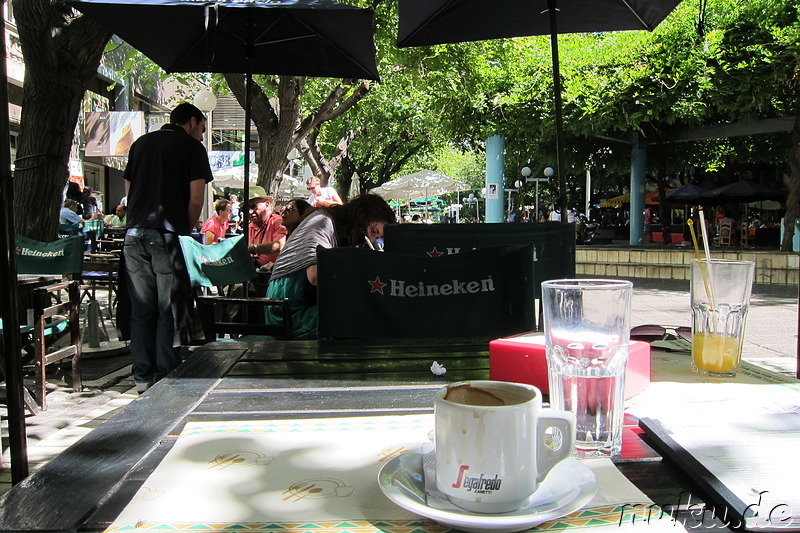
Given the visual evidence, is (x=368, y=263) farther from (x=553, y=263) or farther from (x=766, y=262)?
(x=766, y=262)

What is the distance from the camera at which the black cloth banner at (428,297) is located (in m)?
2.44

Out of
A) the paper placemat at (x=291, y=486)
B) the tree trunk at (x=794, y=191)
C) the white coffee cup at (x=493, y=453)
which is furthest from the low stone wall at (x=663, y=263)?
the white coffee cup at (x=493, y=453)

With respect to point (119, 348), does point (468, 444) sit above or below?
above

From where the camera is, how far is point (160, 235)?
4297 mm

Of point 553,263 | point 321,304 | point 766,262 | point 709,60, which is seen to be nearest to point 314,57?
point 553,263

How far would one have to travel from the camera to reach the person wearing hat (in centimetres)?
633

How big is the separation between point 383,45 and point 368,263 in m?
9.31

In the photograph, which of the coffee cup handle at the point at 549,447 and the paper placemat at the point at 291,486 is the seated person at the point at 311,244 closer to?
the paper placemat at the point at 291,486

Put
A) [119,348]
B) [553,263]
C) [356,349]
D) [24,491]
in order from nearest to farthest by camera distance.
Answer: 1. [24,491]
2. [356,349]
3. [553,263]
4. [119,348]

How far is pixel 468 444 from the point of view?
2.37 feet

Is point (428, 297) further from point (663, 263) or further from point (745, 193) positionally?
point (745, 193)

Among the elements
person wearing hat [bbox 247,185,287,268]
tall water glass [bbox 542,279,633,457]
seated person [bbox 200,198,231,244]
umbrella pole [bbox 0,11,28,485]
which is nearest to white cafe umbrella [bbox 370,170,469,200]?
seated person [bbox 200,198,231,244]

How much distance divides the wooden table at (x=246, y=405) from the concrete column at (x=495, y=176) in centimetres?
1550

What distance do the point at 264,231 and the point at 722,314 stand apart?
6229 millimetres
